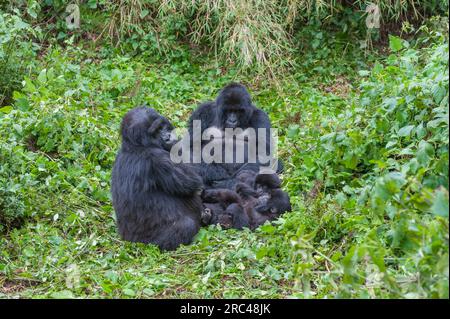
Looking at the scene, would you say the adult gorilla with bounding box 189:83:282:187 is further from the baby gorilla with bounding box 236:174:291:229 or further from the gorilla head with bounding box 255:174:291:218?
the gorilla head with bounding box 255:174:291:218

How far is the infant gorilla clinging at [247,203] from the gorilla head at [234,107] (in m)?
0.76

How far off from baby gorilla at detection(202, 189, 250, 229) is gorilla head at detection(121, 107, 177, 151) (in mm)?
632

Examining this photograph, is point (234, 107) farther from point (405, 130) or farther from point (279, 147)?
point (405, 130)

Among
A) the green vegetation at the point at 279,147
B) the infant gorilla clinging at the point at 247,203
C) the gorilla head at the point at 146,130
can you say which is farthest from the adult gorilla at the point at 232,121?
the gorilla head at the point at 146,130

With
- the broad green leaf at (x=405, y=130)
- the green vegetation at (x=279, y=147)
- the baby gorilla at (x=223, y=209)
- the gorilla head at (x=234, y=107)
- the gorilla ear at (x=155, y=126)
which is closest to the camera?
the green vegetation at (x=279, y=147)

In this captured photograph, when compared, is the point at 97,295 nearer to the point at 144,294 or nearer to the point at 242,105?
the point at 144,294

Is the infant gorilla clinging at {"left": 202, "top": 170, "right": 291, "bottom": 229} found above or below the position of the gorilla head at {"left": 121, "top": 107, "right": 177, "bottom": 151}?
below

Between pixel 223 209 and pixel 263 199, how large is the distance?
0.34 metres

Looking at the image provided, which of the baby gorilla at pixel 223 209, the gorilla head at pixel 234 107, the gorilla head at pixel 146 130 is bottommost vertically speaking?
the baby gorilla at pixel 223 209

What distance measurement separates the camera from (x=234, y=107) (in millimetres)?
7160

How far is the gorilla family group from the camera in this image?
5.81 m

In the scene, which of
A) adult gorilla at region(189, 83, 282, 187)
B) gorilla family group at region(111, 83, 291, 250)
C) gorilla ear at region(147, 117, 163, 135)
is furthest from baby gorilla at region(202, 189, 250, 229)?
gorilla ear at region(147, 117, 163, 135)

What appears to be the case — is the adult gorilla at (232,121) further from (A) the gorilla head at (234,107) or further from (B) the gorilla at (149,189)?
(B) the gorilla at (149,189)

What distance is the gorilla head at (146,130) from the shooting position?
5.90 meters
